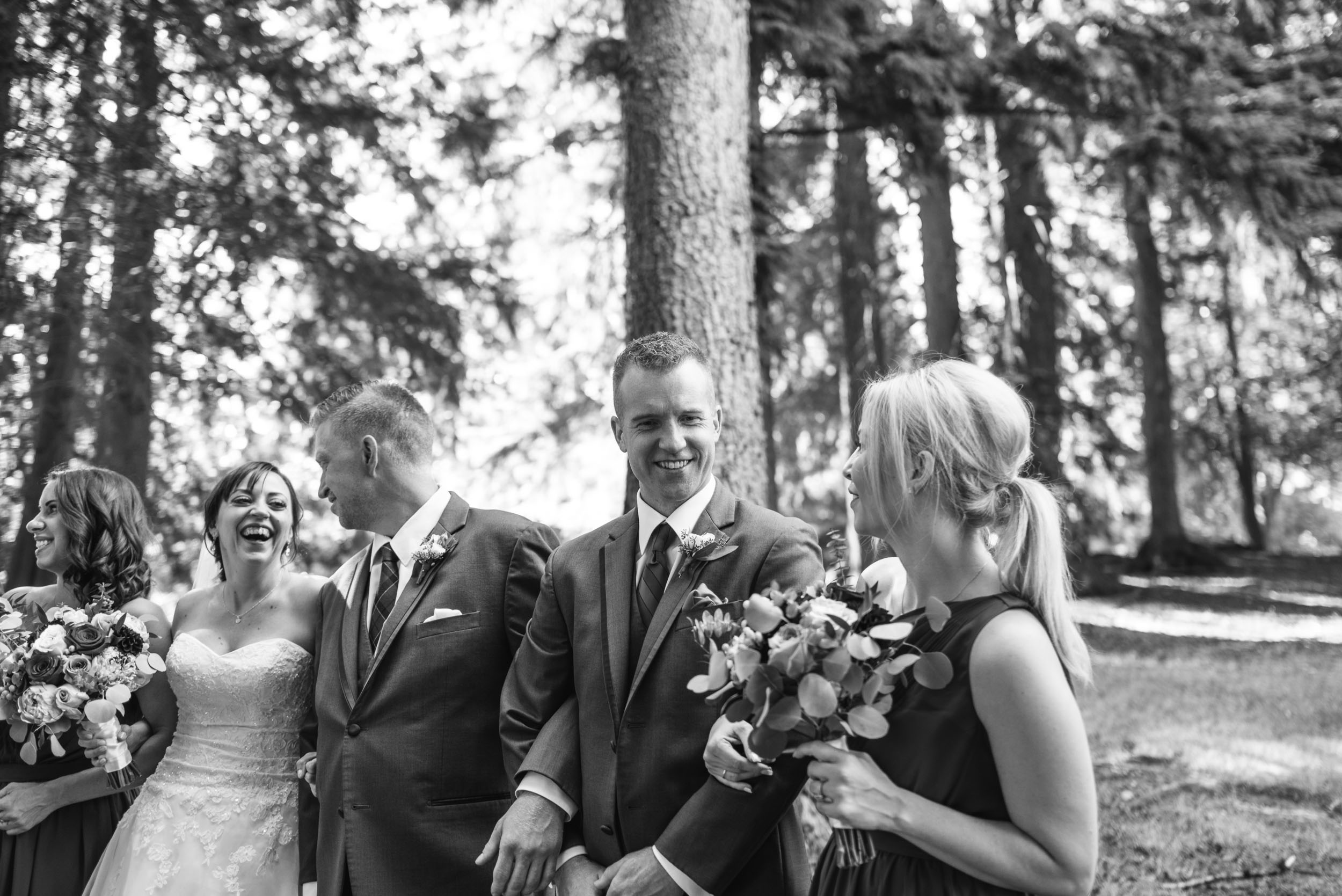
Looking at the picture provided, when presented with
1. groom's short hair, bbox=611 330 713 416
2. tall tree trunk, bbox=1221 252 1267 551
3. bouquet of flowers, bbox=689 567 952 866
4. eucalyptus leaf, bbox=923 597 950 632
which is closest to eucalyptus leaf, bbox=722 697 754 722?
bouquet of flowers, bbox=689 567 952 866

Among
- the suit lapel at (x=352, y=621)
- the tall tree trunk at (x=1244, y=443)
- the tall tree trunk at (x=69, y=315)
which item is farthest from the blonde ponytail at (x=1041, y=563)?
the tall tree trunk at (x=1244, y=443)

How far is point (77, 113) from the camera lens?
833 cm

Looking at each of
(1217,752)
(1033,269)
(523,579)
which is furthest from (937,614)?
(1033,269)

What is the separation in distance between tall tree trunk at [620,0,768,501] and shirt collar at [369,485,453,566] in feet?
5.35

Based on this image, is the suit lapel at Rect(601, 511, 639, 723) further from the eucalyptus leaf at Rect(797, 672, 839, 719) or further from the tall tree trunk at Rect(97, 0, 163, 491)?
the tall tree trunk at Rect(97, 0, 163, 491)

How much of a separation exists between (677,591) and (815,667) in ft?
2.83

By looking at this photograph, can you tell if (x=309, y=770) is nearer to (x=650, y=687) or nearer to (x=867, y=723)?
(x=650, y=687)

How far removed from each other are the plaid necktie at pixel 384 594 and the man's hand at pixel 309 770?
47 cm

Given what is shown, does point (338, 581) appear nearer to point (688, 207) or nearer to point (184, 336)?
point (688, 207)

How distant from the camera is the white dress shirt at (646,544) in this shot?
3.06m

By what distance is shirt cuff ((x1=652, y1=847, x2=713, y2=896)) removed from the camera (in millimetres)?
2766

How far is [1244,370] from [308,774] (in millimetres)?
30798

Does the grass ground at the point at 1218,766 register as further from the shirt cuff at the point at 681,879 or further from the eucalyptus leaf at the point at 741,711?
the eucalyptus leaf at the point at 741,711

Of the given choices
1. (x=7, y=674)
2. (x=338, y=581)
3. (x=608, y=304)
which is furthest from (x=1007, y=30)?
(x=7, y=674)
